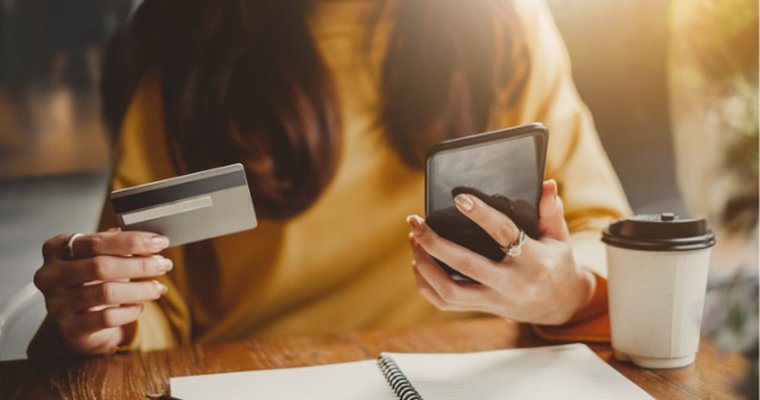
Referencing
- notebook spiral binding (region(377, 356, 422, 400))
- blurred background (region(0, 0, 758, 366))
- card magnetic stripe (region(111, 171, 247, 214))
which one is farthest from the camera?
blurred background (region(0, 0, 758, 366))

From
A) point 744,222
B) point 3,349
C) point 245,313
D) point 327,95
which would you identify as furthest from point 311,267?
point 744,222

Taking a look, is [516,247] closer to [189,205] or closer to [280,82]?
[189,205]

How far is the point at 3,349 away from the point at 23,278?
0.13 meters

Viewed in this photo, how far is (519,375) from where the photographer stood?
102cm

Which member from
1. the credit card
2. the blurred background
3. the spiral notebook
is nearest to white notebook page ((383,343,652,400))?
the spiral notebook

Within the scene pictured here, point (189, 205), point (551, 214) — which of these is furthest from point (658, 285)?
point (189, 205)

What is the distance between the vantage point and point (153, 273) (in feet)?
3.61

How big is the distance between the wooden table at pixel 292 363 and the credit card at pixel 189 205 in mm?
184

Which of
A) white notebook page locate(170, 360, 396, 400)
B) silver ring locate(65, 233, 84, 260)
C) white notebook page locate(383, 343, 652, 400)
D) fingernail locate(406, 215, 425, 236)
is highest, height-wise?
silver ring locate(65, 233, 84, 260)

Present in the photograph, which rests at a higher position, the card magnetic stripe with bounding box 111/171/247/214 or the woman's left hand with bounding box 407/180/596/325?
the card magnetic stripe with bounding box 111/171/247/214

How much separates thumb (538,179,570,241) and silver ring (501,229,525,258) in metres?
0.07

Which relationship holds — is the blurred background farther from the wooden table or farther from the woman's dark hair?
the wooden table

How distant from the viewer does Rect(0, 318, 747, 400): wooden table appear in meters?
1.02

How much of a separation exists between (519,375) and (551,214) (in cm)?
24
